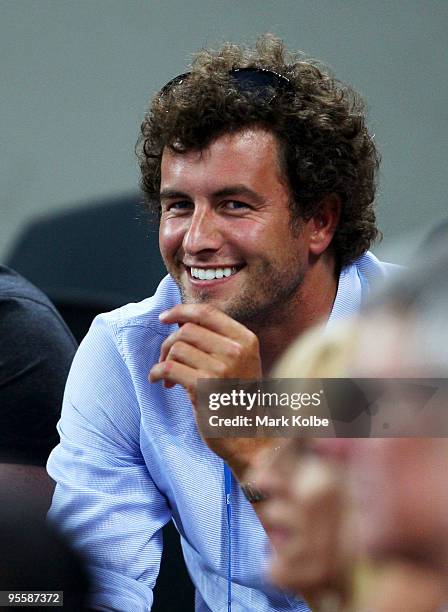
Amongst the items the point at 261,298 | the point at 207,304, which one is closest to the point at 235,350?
the point at 207,304

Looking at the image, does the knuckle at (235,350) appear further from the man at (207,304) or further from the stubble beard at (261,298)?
the stubble beard at (261,298)

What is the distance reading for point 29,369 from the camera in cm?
199

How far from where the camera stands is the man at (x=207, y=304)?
164cm

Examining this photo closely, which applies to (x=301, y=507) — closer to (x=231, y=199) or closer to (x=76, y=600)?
(x=76, y=600)

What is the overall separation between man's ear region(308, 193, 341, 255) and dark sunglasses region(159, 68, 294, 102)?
0.19 m

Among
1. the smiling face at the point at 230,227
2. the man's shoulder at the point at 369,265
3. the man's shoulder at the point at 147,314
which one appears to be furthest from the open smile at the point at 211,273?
the man's shoulder at the point at 369,265

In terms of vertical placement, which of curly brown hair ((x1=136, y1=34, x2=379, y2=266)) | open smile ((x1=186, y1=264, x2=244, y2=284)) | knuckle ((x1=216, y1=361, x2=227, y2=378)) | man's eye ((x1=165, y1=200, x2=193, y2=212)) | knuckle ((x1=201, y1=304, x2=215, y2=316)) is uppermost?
curly brown hair ((x1=136, y1=34, x2=379, y2=266))

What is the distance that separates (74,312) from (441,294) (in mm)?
1744

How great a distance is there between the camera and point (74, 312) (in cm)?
220

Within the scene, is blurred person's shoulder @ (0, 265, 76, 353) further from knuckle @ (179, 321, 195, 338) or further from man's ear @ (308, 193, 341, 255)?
knuckle @ (179, 321, 195, 338)

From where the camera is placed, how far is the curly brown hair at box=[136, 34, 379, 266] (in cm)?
169
